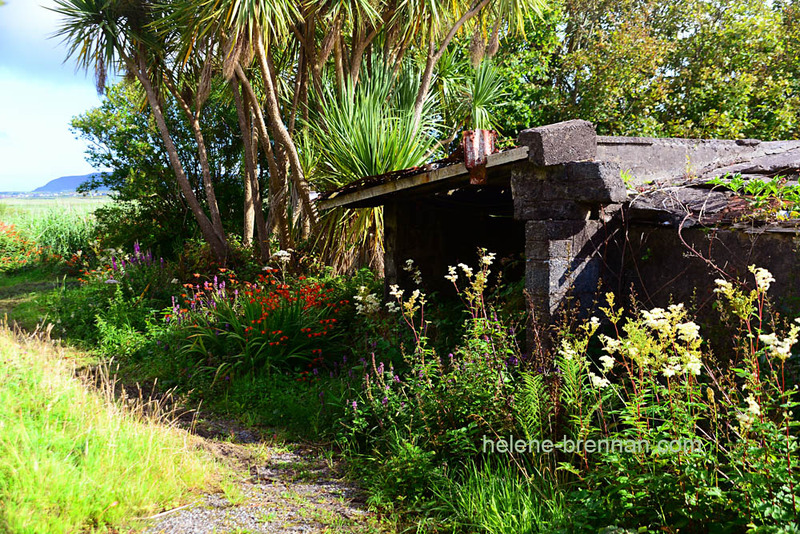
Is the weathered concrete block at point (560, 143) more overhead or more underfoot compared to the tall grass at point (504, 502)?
more overhead

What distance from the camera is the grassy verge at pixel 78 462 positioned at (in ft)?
10.8

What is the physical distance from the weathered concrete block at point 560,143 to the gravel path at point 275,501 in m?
2.75

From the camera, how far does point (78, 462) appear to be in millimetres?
3725

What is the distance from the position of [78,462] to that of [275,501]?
127 cm

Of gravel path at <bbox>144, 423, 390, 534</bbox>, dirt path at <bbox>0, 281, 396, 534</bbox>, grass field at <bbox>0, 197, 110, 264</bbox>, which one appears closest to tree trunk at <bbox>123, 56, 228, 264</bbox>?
grass field at <bbox>0, 197, 110, 264</bbox>

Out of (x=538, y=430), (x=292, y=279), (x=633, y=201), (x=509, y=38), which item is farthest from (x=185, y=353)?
(x=509, y=38)

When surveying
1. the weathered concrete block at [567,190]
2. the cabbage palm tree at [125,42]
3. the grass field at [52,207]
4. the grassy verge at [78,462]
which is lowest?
the grassy verge at [78,462]

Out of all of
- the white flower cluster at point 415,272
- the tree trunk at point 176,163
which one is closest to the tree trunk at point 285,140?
the tree trunk at point 176,163

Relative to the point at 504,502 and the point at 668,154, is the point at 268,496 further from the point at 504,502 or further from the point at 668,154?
the point at 668,154

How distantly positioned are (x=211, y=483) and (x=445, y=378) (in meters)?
1.78

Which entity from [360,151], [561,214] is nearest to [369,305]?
[360,151]

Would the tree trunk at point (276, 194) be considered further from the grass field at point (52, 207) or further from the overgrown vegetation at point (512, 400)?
the grass field at point (52, 207)

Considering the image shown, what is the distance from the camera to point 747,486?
243cm

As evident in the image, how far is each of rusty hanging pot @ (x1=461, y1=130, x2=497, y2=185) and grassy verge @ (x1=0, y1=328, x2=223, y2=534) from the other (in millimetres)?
3029
